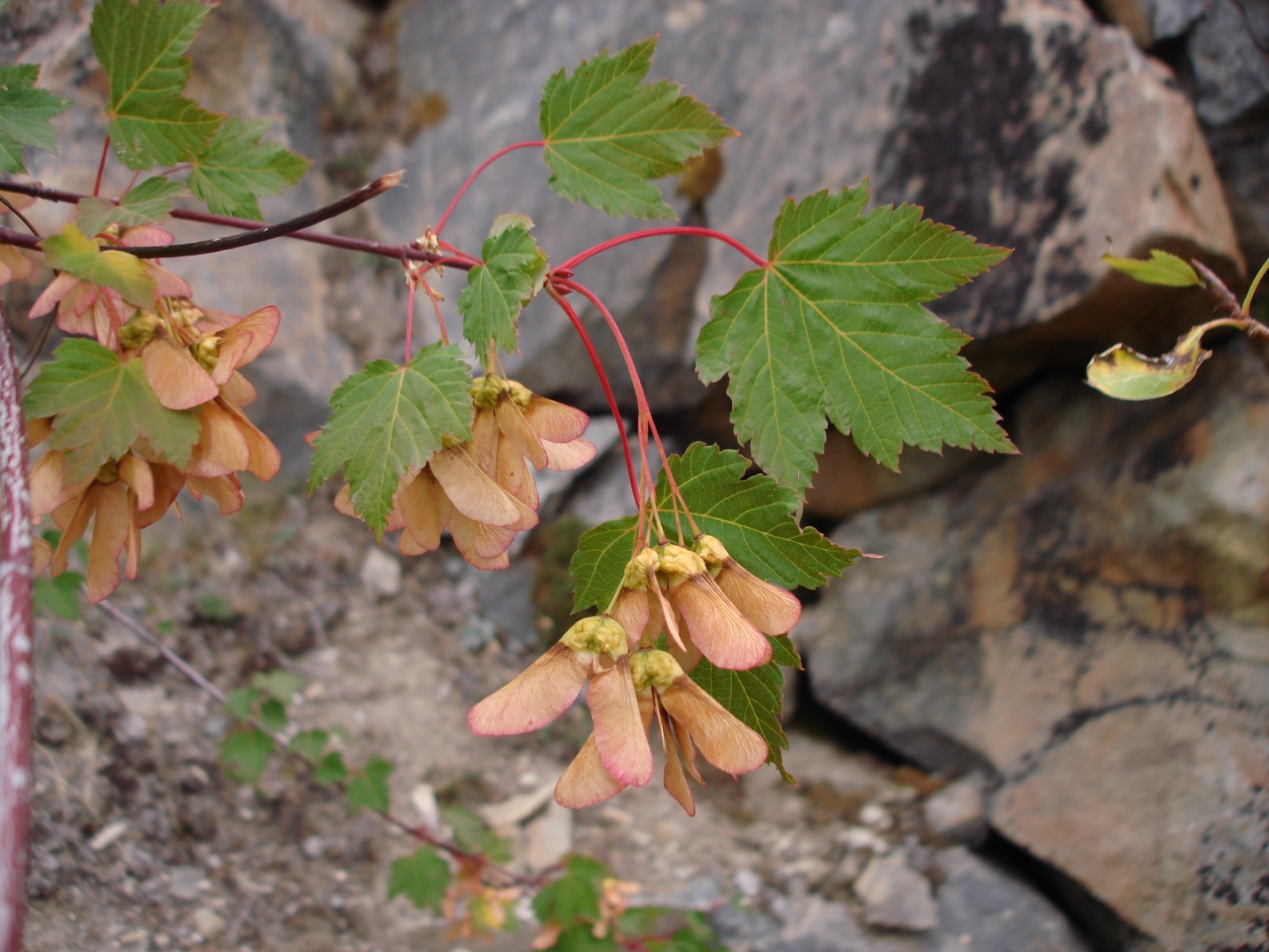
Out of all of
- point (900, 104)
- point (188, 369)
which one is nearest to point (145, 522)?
point (188, 369)

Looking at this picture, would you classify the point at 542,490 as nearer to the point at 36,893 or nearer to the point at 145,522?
the point at 36,893

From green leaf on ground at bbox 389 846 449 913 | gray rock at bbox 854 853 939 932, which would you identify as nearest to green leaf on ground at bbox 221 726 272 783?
green leaf on ground at bbox 389 846 449 913

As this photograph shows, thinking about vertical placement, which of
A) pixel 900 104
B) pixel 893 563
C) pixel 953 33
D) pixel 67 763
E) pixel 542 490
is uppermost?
pixel 953 33

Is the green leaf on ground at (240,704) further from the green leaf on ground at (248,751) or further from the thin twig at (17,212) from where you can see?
the thin twig at (17,212)

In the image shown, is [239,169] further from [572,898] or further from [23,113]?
[572,898]

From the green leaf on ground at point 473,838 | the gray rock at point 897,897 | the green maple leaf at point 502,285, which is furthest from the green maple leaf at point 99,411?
the gray rock at point 897,897

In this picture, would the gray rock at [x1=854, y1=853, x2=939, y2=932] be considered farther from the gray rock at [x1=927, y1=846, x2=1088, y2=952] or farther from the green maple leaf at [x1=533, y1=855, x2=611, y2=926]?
the green maple leaf at [x1=533, y1=855, x2=611, y2=926]

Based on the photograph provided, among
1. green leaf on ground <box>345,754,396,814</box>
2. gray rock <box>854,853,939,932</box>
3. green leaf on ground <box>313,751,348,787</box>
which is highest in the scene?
green leaf on ground <box>313,751,348,787</box>
